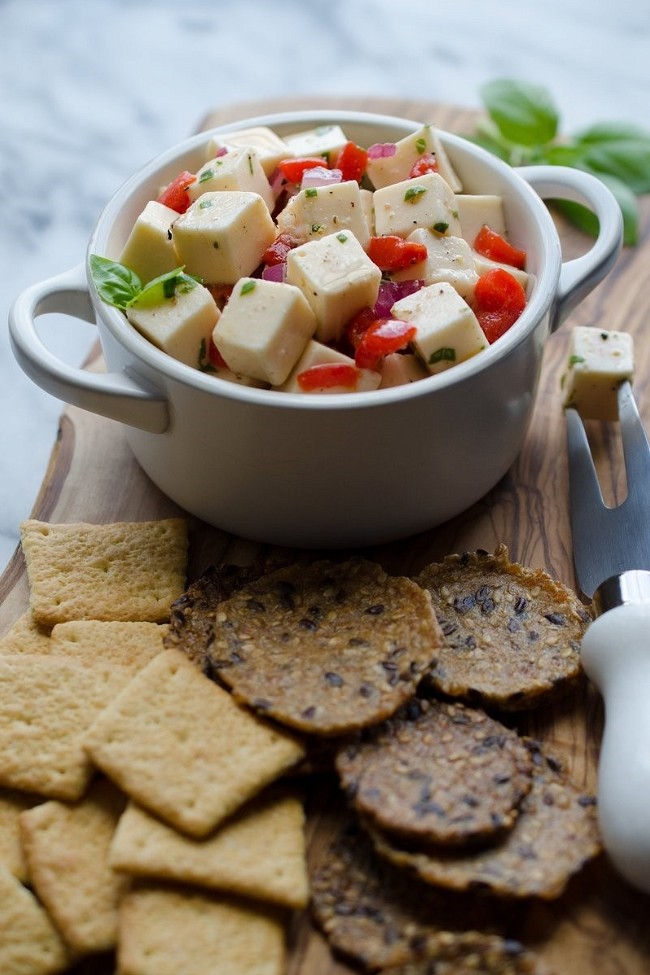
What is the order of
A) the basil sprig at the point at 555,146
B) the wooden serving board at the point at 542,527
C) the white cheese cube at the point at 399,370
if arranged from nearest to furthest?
the wooden serving board at the point at 542,527, the white cheese cube at the point at 399,370, the basil sprig at the point at 555,146

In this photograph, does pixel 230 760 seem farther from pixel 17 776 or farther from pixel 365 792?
pixel 17 776

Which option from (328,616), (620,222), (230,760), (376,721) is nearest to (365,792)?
(376,721)

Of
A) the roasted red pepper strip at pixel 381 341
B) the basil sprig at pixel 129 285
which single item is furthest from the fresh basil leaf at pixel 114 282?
the roasted red pepper strip at pixel 381 341

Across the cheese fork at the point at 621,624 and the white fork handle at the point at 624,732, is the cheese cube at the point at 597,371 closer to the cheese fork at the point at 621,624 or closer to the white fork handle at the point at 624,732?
the cheese fork at the point at 621,624

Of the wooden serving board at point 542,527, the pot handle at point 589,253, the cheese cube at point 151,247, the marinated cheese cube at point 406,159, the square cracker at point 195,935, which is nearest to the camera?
the square cracker at point 195,935

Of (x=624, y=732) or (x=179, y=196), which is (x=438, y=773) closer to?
(x=624, y=732)

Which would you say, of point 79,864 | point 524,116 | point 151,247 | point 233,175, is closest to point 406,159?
point 233,175
